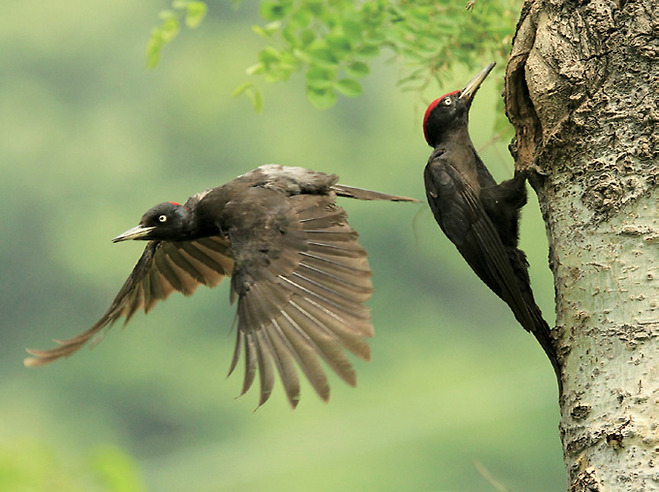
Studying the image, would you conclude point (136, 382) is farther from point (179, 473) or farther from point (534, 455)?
point (534, 455)

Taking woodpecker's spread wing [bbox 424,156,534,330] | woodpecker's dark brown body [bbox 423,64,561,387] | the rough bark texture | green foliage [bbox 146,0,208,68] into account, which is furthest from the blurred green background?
the rough bark texture

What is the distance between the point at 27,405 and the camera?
751cm

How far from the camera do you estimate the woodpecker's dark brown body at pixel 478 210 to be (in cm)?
220

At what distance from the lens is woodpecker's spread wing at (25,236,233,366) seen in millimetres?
3100

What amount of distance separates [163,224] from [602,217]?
1.57 m

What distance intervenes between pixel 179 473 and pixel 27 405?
1.74 m

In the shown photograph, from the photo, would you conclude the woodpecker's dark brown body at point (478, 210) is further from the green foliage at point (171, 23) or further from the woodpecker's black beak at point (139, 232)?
the green foliage at point (171, 23)

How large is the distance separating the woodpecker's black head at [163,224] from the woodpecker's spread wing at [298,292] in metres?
Answer: 0.29

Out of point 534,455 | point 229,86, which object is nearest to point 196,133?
point 229,86

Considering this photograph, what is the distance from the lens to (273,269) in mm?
2473

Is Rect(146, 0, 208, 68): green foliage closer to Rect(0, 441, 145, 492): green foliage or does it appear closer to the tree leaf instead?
the tree leaf

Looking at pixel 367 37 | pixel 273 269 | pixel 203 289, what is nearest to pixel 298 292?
pixel 273 269

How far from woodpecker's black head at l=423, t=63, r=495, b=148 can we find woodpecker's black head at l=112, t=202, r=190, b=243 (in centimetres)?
88

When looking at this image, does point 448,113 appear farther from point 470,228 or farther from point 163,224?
point 163,224
